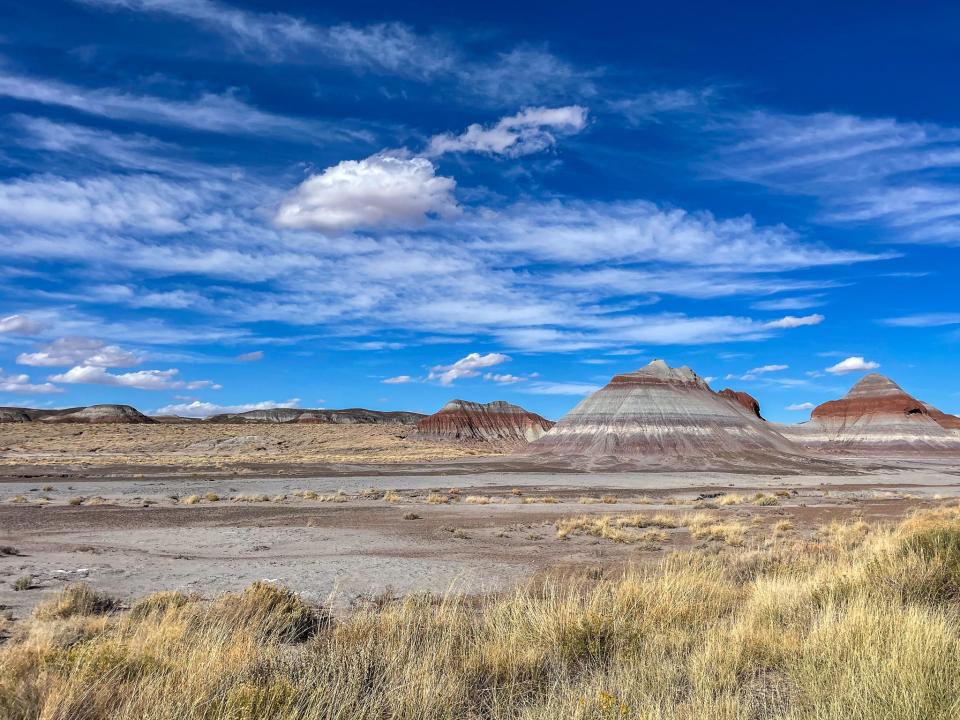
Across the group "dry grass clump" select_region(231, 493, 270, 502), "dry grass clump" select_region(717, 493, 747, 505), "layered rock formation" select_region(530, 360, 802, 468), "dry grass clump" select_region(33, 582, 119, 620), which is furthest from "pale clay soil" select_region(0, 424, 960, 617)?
"layered rock formation" select_region(530, 360, 802, 468)

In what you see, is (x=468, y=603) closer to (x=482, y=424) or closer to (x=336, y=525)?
(x=336, y=525)

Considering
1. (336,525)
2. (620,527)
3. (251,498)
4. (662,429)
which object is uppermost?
(662,429)

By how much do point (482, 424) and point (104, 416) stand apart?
102 m

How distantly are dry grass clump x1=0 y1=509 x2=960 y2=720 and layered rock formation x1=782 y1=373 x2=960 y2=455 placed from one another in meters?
134

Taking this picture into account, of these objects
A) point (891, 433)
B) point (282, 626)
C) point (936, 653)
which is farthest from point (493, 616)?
point (891, 433)

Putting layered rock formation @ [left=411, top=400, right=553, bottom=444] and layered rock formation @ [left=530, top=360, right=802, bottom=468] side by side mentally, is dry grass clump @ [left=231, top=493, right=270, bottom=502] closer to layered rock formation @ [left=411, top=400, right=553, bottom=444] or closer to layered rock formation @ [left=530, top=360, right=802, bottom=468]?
layered rock formation @ [left=530, top=360, right=802, bottom=468]

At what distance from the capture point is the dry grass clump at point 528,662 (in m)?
4.77

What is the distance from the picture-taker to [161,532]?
21047 mm

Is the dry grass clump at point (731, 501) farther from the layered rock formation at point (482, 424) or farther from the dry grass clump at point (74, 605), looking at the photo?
the layered rock formation at point (482, 424)

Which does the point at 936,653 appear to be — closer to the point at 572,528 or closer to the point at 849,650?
the point at 849,650

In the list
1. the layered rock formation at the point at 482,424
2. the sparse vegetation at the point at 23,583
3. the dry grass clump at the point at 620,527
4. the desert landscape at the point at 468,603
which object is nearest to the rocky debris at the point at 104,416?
the layered rock formation at the point at 482,424

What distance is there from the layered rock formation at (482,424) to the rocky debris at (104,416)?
264 ft

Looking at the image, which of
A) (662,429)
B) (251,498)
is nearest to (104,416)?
(662,429)

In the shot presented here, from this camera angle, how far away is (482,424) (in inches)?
5787
